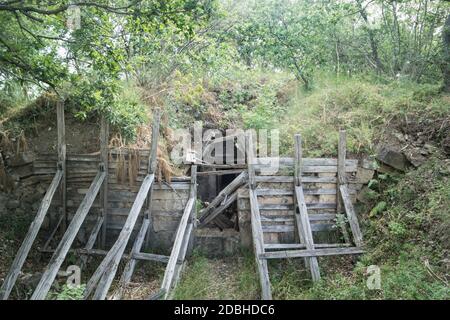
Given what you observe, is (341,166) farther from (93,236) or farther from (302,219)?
(93,236)

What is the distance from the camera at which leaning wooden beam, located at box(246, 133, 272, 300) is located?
548 centimetres

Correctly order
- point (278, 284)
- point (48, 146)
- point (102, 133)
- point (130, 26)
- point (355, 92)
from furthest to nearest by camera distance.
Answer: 1. point (355, 92)
2. point (48, 146)
3. point (102, 133)
4. point (278, 284)
5. point (130, 26)

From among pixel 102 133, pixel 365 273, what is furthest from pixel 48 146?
pixel 365 273

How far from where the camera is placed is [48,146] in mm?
6984

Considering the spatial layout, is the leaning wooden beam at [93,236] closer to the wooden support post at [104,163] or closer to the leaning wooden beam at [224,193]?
the wooden support post at [104,163]

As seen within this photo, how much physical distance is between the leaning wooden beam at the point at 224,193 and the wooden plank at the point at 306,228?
1.23m

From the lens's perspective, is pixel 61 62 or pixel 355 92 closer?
pixel 61 62

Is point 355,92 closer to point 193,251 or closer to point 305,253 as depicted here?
point 305,253

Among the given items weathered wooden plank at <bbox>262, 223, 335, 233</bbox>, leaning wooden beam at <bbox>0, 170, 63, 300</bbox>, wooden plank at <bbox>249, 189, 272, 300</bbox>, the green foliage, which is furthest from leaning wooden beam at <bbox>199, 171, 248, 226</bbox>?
the green foliage

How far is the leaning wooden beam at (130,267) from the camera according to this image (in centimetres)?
548

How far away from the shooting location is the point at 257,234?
244 inches

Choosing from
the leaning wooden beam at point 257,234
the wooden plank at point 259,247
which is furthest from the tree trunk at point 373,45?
the wooden plank at point 259,247
